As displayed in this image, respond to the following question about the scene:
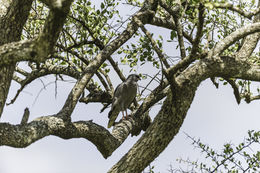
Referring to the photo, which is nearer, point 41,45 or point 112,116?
point 41,45

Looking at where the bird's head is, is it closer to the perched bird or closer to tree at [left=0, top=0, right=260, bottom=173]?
the perched bird

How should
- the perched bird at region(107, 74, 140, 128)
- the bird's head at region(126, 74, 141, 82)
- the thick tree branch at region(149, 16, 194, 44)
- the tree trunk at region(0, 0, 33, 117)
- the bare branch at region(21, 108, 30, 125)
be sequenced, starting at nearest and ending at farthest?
1. the bare branch at region(21, 108, 30, 125)
2. the tree trunk at region(0, 0, 33, 117)
3. the thick tree branch at region(149, 16, 194, 44)
4. the perched bird at region(107, 74, 140, 128)
5. the bird's head at region(126, 74, 141, 82)

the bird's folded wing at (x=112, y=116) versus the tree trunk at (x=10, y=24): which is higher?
the bird's folded wing at (x=112, y=116)

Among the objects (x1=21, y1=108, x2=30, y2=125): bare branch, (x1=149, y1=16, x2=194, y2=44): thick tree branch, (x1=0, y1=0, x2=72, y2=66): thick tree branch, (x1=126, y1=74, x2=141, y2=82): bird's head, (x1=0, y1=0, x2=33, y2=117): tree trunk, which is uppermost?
(x1=126, y1=74, x2=141, y2=82): bird's head

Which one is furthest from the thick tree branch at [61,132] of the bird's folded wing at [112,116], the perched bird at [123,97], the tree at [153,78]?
the bird's folded wing at [112,116]

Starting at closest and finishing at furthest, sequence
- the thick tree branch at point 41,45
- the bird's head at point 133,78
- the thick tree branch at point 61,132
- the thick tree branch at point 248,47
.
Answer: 1. the thick tree branch at point 41,45
2. the thick tree branch at point 61,132
3. the thick tree branch at point 248,47
4. the bird's head at point 133,78

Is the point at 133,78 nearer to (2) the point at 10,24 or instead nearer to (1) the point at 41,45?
(2) the point at 10,24

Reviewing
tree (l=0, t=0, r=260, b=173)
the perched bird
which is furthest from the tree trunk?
the perched bird

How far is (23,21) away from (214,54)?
264cm

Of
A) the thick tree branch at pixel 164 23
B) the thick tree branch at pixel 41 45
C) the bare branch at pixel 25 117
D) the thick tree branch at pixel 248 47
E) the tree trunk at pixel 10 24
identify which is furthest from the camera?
the thick tree branch at pixel 164 23

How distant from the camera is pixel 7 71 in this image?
16.9 feet

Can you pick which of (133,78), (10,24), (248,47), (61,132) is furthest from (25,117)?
(133,78)

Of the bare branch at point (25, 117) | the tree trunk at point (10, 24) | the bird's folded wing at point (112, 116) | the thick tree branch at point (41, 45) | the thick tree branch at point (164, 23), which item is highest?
the thick tree branch at point (164, 23)

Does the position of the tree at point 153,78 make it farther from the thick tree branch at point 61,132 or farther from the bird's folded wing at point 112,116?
the bird's folded wing at point 112,116
